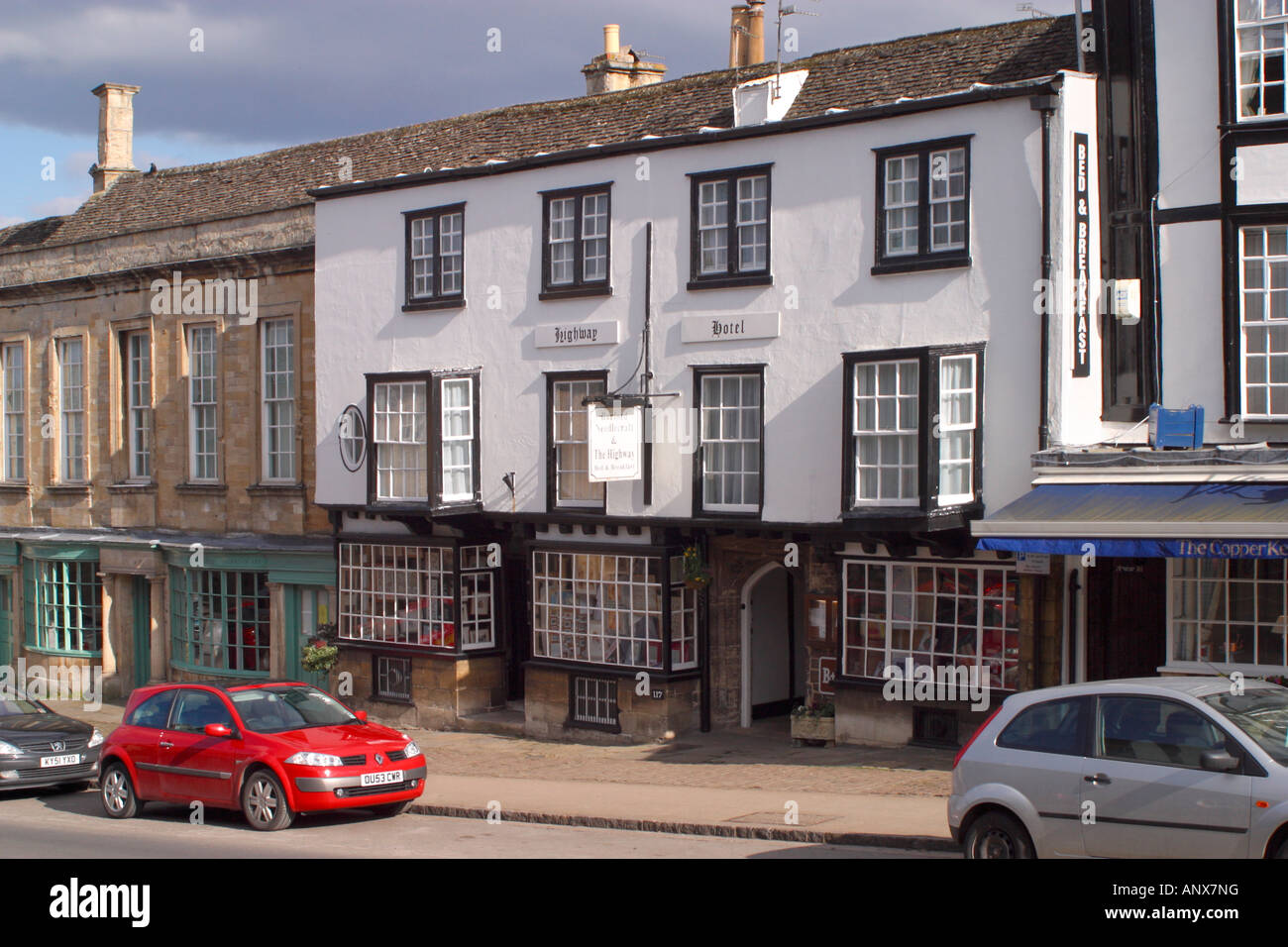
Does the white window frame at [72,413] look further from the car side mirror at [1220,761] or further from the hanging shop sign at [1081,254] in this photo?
the car side mirror at [1220,761]

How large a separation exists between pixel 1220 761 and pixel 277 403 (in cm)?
2012

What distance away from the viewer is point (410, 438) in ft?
74.3

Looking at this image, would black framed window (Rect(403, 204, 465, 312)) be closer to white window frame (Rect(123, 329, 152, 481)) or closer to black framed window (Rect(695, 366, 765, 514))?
A: black framed window (Rect(695, 366, 765, 514))

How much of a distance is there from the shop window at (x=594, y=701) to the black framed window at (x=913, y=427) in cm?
525

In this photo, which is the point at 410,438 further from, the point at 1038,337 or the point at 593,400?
the point at 1038,337

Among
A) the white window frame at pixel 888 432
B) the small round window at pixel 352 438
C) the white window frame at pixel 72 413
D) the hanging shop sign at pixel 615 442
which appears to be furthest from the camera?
the white window frame at pixel 72 413

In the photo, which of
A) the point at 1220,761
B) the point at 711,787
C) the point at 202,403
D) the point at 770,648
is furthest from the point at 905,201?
the point at 202,403

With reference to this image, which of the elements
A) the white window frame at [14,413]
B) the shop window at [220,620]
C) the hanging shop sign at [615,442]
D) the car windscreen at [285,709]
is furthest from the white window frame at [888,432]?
the white window frame at [14,413]

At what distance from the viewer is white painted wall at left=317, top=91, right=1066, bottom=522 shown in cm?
1709

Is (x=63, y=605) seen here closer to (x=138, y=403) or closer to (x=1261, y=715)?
(x=138, y=403)

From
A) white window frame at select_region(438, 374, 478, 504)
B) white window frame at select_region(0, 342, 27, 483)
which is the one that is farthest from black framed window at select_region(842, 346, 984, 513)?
white window frame at select_region(0, 342, 27, 483)

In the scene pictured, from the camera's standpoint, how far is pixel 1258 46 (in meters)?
16.5

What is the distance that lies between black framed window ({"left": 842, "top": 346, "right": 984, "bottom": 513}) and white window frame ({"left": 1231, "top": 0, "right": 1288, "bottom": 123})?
4032 millimetres

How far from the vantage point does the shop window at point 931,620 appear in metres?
17.4
